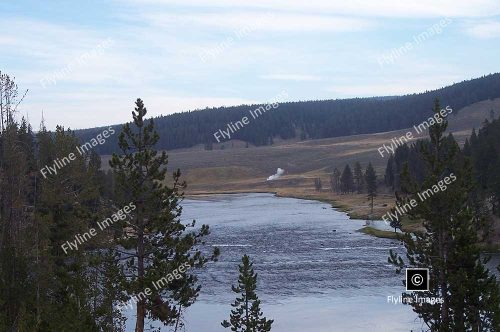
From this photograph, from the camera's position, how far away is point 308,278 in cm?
6125

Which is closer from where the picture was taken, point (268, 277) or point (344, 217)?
point (268, 277)

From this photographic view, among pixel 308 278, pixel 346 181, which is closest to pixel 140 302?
pixel 308 278

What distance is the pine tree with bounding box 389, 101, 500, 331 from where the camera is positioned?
2697cm

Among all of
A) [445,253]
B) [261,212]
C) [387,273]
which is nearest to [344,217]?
[261,212]

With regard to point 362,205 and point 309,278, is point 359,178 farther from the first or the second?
point 309,278

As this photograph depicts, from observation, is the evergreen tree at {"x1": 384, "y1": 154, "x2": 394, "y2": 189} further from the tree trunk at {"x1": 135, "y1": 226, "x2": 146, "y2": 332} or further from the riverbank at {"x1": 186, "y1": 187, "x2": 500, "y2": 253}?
the tree trunk at {"x1": 135, "y1": 226, "x2": 146, "y2": 332}

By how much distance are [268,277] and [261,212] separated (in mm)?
65894

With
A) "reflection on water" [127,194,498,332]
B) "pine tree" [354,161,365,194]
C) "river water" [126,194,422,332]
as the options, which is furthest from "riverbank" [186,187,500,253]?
"river water" [126,194,422,332]

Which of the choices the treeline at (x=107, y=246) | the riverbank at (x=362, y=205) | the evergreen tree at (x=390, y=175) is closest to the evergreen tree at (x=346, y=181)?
the riverbank at (x=362, y=205)

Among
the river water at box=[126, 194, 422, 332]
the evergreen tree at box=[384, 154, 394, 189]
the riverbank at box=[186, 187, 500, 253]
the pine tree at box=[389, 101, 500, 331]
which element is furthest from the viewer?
the evergreen tree at box=[384, 154, 394, 189]

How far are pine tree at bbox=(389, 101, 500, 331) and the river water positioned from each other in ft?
56.2

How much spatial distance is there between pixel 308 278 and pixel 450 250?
34.5 meters

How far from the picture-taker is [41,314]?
95.8 ft

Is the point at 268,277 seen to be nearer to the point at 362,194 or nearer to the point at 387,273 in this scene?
the point at 387,273
